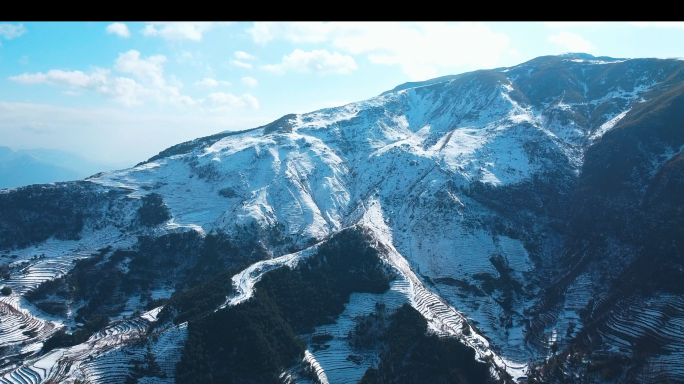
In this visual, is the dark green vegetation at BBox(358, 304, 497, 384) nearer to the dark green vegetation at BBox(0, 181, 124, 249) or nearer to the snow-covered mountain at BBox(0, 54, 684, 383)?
the snow-covered mountain at BBox(0, 54, 684, 383)

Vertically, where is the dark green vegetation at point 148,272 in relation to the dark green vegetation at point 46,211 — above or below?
below

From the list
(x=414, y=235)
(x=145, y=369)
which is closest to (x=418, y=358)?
(x=145, y=369)

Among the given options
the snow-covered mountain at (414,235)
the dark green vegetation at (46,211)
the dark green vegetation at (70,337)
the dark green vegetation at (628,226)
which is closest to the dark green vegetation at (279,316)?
the snow-covered mountain at (414,235)

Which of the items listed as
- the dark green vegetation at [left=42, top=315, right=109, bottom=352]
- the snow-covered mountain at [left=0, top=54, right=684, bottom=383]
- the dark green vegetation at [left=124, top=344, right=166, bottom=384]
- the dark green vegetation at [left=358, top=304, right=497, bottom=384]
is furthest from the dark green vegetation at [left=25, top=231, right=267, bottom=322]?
the dark green vegetation at [left=358, top=304, right=497, bottom=384]

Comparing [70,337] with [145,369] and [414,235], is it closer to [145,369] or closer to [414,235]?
[145,369]

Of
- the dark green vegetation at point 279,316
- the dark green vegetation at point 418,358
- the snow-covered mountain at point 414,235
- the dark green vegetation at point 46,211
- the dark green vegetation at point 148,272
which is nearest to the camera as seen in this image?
the dark green vegetation at point 418,358

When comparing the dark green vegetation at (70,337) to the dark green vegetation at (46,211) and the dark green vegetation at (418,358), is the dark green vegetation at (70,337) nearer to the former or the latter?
the dark green vegetation at (46,211)
